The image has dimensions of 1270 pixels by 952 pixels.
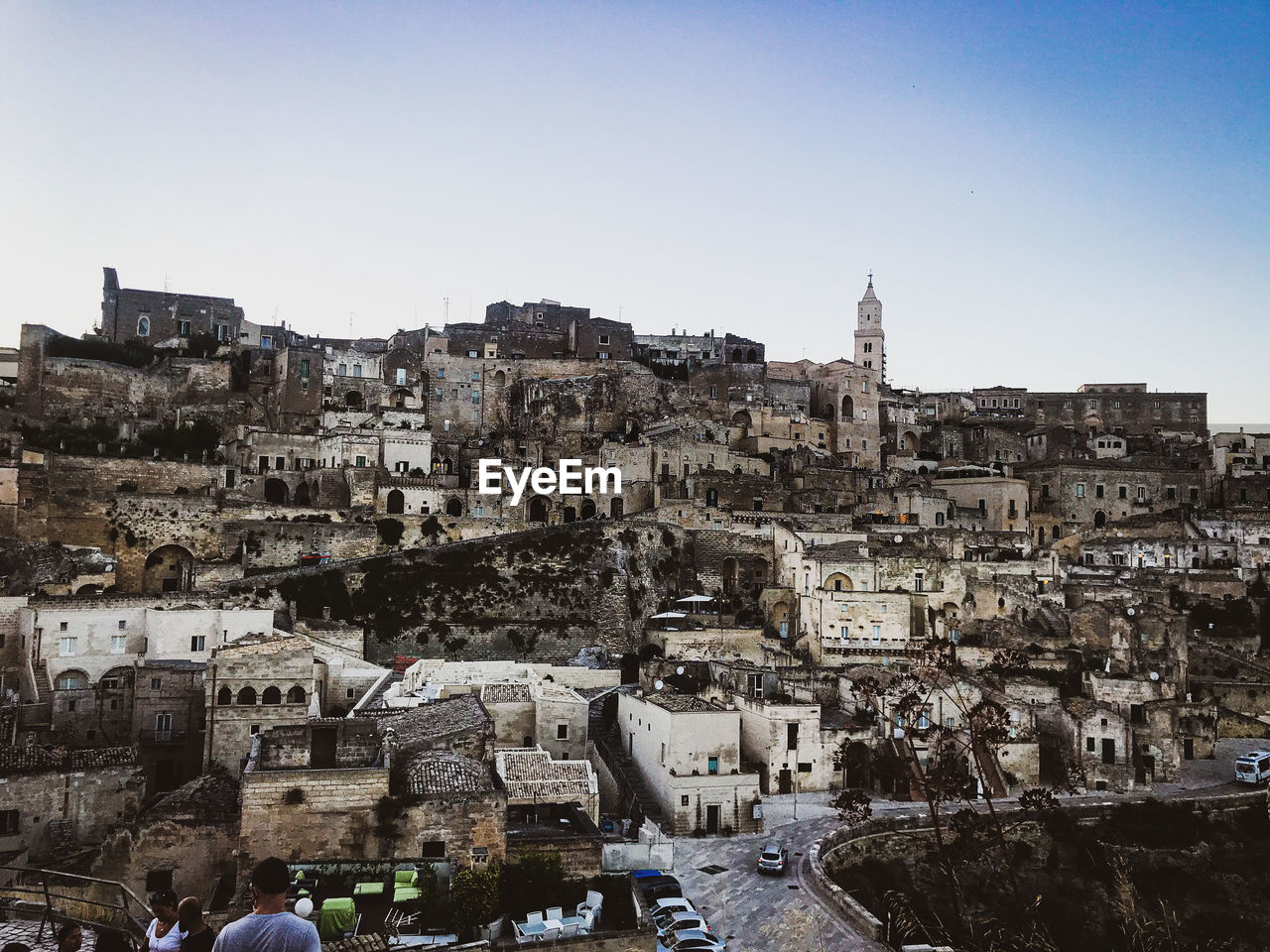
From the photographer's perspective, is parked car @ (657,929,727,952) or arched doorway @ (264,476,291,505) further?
arched doorway @ (264,476,291,505)

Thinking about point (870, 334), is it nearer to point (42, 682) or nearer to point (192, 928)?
point (42, 682)

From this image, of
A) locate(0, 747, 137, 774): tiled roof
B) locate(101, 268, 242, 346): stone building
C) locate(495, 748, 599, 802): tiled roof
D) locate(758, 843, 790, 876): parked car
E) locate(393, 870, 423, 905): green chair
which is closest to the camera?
locate(393, 870, 423, 905): green chair

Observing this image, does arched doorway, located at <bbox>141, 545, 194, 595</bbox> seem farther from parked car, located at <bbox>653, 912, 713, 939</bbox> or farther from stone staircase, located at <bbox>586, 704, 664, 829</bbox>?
parked car, located at <bbox>653, 912, 713, 939</bbox>

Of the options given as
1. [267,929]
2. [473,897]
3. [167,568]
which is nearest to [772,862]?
[473,897]

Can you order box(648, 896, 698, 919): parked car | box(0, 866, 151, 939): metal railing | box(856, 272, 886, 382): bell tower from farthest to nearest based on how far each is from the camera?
box(856, 272, 886, 382): bell tower
box(648, 896, 698, 919): parked car
box(0, 866, 151, 939): metal railing

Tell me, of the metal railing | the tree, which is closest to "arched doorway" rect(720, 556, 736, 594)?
the tree

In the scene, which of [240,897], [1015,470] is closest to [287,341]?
[1015,470]
